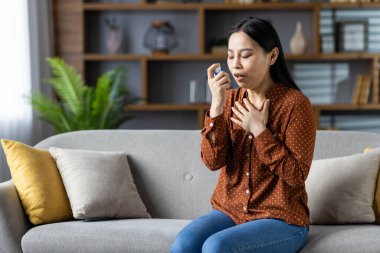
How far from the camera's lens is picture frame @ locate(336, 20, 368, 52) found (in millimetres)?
5742

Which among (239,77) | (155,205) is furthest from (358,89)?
(239,77)

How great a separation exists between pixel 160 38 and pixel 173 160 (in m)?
2.79

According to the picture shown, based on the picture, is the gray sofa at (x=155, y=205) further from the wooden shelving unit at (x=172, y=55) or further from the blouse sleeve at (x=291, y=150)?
the wooden shelving unit at (x=172, y=55)

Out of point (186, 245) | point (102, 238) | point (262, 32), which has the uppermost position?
point (262, 32)

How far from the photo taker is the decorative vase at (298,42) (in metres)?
5.72

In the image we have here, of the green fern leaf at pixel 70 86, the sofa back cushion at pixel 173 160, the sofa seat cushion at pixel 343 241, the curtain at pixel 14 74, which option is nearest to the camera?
the sofa seat cushion at pixel 343 241

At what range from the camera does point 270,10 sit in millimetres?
5879

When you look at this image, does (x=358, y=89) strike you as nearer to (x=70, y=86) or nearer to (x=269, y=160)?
(x=70, y=86)

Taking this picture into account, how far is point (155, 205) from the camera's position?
3121 millimetres

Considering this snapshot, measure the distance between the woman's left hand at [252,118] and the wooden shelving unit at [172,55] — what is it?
10.8ft

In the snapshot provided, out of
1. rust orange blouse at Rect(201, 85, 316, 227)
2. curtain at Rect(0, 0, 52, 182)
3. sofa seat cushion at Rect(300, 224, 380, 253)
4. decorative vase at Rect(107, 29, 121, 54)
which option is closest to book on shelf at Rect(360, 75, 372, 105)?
decorative vase at Rect(107, 29, 121, 54)

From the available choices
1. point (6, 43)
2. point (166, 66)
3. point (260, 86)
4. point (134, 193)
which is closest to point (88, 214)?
point (134, 193)

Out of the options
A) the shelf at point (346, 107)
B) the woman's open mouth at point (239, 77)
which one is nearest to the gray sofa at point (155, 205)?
the woman's open mouth at point (239, 77)

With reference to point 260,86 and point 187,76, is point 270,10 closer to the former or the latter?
point 187,76
